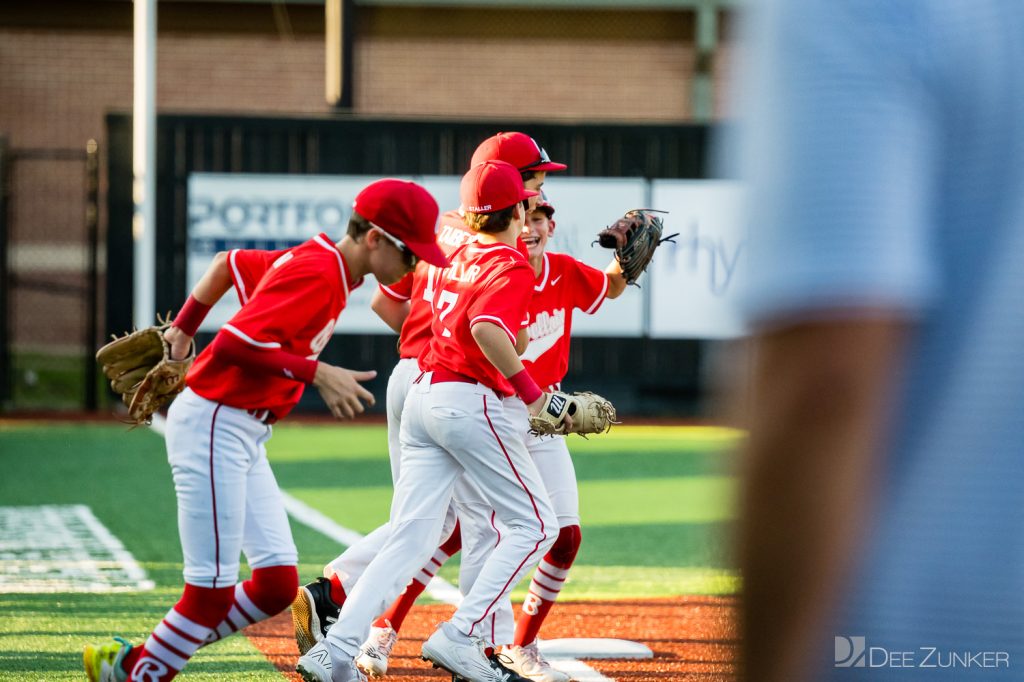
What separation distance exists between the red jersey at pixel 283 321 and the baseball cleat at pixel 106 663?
0.88m

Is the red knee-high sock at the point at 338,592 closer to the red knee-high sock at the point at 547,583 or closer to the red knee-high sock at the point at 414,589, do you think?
the red knee-high sock at the point at 414,589

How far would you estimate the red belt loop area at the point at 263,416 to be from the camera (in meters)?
4.55

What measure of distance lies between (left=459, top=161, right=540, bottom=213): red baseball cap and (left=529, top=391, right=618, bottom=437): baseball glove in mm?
685

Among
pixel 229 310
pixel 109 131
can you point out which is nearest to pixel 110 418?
pixel 229 310

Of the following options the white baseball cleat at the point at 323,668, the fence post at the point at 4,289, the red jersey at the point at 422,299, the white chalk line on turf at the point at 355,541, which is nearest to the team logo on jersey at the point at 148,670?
the white baseball cleat at the point at 323,668

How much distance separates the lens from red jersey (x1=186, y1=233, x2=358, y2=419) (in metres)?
4.38

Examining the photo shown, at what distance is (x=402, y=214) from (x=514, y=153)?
88 centimetres

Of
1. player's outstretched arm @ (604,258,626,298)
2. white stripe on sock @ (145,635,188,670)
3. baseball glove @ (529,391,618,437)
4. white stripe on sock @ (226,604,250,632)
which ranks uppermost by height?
player's outstretched arm @ (604,258,626,298)

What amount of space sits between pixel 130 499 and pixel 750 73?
30.8 ft

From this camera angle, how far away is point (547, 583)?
5.36 m

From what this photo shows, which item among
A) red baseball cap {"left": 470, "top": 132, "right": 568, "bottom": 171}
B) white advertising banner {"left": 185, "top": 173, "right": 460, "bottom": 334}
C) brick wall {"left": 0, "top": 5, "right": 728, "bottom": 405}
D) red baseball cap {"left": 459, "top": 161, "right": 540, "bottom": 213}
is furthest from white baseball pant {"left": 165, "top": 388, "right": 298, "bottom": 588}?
brick wall {"left": 0, "top": 5, "right": 728, "bottom": 405}

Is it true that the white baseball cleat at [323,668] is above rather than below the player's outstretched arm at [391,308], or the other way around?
below

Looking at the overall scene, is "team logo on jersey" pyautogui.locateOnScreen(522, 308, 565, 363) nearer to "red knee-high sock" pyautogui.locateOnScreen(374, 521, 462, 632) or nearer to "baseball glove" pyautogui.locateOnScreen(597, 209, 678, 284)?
"baseball glove" pyautogui.locateOnScreen(597, 209, 678, 284)

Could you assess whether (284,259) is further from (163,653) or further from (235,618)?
A: (163,653)
